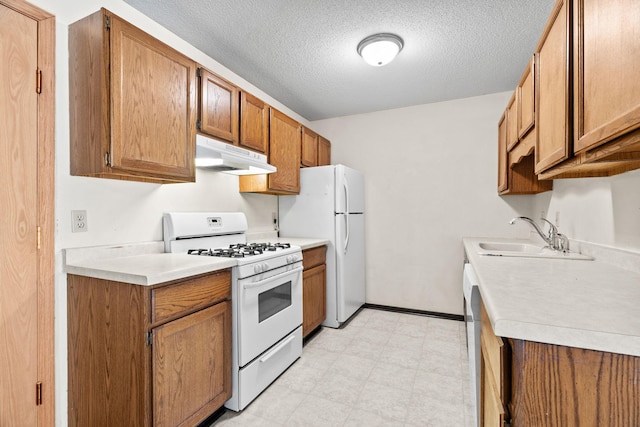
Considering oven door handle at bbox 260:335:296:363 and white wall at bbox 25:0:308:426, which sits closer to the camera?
white wall at bbox 25:0:308:426

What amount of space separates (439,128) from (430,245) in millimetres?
1302

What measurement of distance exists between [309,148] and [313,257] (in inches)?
49.0

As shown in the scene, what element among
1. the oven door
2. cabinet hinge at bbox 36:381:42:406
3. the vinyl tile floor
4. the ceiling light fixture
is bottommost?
the vinyl tile floor

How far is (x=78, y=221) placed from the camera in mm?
1620

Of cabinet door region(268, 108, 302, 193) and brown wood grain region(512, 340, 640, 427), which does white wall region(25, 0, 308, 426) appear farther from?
brown wood grain region(512, 340, 640, 427)

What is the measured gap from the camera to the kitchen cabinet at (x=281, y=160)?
2.73m

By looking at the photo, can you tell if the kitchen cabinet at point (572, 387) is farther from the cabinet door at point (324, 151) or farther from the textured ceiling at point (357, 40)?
the cabinet door at point (324, 151)

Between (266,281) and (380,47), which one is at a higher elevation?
(380,47)

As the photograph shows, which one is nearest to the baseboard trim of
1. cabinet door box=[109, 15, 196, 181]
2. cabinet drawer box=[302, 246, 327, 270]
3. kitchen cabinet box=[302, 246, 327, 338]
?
kitchen cabinet box=[302, 246, 327, 338]

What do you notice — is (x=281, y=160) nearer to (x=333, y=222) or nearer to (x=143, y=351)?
(x=333, y=222)

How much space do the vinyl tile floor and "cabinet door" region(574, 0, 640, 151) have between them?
A: 164cm

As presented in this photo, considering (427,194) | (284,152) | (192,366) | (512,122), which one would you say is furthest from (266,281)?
(427,194)

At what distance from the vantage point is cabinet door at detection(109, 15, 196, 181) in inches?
59.8

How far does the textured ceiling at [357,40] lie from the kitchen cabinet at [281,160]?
1.27ft
